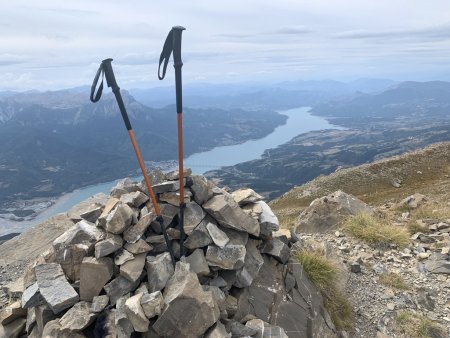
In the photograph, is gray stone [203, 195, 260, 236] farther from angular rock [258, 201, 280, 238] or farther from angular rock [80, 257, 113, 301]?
angular rock [80, 257, 113, 301]

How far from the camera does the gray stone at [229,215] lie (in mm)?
9914

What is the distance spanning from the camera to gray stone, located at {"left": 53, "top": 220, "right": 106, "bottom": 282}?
912 centimetres

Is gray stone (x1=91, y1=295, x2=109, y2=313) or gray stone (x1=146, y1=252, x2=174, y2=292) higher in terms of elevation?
gray stone (x1=146, y1=252, x2=174, y2=292)

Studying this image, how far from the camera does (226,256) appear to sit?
9.31m

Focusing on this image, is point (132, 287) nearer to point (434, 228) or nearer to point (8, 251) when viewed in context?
point (8, 251)

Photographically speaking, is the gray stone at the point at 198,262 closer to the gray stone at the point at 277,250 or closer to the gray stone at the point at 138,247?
the gray stone at the point at 138,247

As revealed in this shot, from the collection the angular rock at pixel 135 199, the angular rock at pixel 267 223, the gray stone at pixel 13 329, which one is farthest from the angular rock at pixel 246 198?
the gray stone at pixel 13 329

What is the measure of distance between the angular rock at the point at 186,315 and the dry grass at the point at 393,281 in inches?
266

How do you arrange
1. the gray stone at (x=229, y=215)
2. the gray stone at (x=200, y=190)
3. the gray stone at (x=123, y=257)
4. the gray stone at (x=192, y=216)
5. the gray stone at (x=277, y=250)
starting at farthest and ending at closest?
the gray stone at (x=277, y=250) → the gray stone at (x=200, y=190) → the gray stone at (x=229, y=215) → the gray stone at (x=192, y=216) → the gray stone at (x=123, y=257)

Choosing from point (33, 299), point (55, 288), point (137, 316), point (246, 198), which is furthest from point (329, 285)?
point (33, 299)

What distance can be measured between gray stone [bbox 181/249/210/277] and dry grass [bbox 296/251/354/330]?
3.28 m

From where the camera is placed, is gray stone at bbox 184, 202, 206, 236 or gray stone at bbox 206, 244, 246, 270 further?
gray stone at bbox 184, 202, 206, 236

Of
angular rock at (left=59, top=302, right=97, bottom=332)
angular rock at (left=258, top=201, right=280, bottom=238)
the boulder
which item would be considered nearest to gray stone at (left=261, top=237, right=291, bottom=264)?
angular rock at (left=258, top=201, right=280, bottom=238)

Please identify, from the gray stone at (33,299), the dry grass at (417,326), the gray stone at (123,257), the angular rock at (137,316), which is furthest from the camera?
the dry grass at (417,326)
